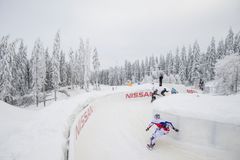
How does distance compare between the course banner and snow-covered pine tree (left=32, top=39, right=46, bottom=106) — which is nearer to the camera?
the course banner

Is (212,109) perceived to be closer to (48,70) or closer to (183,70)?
(48,70)

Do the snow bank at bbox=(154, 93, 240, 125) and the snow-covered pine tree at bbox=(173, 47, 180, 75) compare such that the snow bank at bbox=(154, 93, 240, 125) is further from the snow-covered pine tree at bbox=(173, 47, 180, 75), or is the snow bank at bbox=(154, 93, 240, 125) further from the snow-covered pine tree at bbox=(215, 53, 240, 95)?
the snow-covered pine tree at bbox=(173, 47, 180, 75)

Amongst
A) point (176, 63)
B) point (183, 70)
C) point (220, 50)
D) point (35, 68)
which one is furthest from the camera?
point (176, 63)

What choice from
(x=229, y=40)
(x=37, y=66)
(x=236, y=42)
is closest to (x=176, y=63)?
(x=229, y=40)

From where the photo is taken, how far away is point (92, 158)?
22.2 feet

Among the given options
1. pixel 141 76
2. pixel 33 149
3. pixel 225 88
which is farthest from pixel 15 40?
pixel 141 76

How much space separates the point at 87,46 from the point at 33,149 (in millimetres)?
62320

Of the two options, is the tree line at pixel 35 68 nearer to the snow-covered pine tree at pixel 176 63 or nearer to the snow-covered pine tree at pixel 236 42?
the snow-covered pine tree at pixel 176 63

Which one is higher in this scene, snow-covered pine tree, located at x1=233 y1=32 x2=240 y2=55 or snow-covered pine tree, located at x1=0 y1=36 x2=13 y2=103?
snow-covered pine tree, located at x1=233 y1=32 x2=240 y2=55

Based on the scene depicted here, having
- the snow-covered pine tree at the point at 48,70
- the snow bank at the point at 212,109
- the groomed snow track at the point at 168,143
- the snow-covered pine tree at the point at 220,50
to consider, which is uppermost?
the snow-covered pine tree at the point at 220,50

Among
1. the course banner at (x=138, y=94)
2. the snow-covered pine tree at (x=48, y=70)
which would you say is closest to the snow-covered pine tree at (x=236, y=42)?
the course banner at (x=138, y=94)

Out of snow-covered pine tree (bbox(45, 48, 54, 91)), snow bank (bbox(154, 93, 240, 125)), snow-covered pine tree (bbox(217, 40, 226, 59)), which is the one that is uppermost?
snow-covered pine tree (bbox(217, 40, 226, 59))

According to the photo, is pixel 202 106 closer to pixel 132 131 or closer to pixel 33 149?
pixel 132 131

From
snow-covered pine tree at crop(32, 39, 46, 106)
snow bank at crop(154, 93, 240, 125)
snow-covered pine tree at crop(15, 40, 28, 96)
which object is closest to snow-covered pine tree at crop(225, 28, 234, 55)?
snow-covered pine tree at crop(32, 39, 46, 106)
